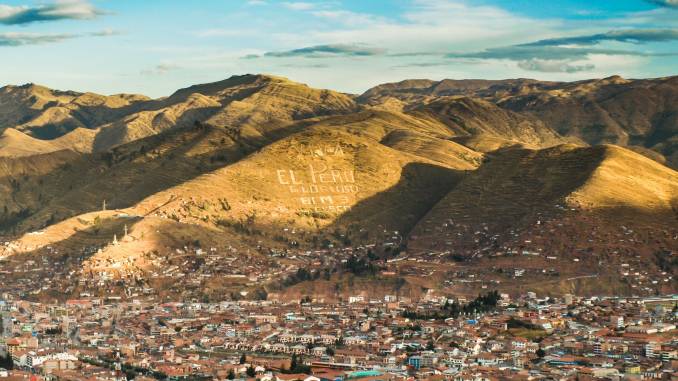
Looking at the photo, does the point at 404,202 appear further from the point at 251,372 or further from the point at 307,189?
the point at 251,372

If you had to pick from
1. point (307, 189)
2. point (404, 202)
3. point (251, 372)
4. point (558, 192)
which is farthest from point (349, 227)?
point (251, 372)

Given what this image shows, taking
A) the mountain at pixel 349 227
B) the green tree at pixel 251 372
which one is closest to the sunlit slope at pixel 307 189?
the mountain at pixel 349 227

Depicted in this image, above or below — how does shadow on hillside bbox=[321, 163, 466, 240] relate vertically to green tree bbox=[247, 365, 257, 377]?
below

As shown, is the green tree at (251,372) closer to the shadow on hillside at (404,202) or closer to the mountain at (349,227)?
the mountain at (349,227)

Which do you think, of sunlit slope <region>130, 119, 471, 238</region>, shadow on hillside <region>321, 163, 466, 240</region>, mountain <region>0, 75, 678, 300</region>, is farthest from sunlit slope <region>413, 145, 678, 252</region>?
sunlit slope <region>130, 119, 471, 238</region>

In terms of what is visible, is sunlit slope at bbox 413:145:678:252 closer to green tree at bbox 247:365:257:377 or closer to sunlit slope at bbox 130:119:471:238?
sunlit slope at bbox 130:119:471:238

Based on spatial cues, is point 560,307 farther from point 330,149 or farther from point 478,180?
point 330,149

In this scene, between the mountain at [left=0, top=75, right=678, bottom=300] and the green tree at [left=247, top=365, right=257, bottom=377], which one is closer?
the green tree at [left=247, top=365, right=257, bottom=377]

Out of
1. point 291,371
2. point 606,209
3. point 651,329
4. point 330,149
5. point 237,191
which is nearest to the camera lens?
point 291,371

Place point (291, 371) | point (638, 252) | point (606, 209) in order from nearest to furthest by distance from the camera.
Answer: point (291, 371) → point (638, 252) → point (606, 209)

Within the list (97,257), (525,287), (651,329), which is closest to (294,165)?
(97,257)

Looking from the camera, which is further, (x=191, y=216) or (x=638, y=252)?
(x=191, y=216)
